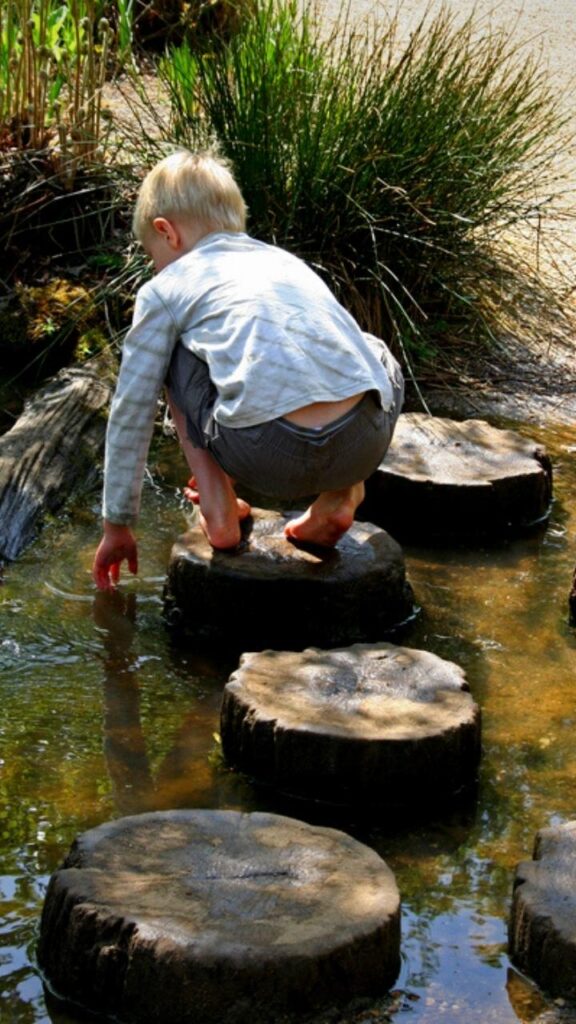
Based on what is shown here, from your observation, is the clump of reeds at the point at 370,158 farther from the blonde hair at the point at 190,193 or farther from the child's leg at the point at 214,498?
the child's leg at the point at 214,498

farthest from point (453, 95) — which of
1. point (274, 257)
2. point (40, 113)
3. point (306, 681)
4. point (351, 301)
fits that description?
point (306, 681)

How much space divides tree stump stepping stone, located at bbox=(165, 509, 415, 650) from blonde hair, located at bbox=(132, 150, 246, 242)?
0.82 meters

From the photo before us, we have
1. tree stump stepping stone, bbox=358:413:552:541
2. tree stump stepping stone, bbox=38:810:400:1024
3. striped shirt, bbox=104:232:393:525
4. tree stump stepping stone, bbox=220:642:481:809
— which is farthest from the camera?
tree stump stepping stone, bbox=358:413:552:541

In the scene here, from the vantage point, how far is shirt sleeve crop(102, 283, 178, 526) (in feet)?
12.2

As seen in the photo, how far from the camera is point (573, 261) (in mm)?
6301

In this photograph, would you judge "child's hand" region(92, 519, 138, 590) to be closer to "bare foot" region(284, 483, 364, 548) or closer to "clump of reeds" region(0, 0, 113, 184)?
"bare foot" region(284, 483, 364, 548)

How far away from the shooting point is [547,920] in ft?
8.00

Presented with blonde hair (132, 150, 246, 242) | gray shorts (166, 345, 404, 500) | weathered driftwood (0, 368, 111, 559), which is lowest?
weathered driftwood (0, 368, 111, 559)

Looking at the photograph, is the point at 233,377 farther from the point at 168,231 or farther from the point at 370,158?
the point at 370,158

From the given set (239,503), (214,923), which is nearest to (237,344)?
(239,503)

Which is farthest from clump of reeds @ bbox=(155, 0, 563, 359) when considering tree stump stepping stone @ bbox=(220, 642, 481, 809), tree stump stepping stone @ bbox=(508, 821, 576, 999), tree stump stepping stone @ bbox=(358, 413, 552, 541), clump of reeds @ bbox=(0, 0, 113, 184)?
tree stump stepping stone @ bbox=(508, 821, 576, 999)

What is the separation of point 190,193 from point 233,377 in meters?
0.53

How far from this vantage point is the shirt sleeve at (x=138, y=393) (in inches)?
146

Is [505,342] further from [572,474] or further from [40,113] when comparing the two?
[40,113]
